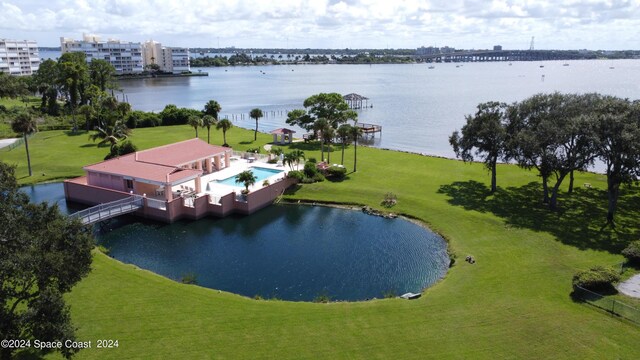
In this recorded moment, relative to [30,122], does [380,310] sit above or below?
below

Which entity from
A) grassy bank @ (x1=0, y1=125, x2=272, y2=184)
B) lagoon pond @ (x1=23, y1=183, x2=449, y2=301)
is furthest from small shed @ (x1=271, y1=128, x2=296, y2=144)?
lagoon pond @ (x1=23, y1=183, x2=449, y2=301)

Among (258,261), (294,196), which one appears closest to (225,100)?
(294,196)

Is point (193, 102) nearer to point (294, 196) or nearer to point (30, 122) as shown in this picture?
point (30, 122)

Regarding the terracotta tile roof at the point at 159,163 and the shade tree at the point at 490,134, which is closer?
the terracotta tile roof at the point at 159,163

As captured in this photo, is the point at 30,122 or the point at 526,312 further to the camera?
the point at 30,122

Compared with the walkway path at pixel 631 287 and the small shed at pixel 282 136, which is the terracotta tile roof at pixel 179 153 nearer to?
the small shed at pixel 282 136

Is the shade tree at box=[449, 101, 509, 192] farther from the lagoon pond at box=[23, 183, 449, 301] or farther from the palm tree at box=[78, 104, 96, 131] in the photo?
the palm tree at box=[78, 104, 96, 131]

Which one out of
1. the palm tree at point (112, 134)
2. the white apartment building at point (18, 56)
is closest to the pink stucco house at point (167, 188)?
the palm tree at point (112, 134)
